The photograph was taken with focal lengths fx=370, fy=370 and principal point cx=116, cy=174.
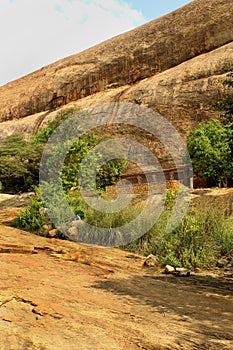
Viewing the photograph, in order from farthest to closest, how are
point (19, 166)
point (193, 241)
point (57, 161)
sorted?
point (19, 166), point (57, 161), point (193, 241)

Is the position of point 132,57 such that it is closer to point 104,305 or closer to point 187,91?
point 187,91

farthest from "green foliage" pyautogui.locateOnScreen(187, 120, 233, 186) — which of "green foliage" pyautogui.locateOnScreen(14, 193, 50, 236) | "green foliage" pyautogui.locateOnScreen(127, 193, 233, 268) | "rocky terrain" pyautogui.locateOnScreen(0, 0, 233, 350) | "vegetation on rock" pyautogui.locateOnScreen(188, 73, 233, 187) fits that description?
"green foliage" pyautogui.locateOnScreen(14, 193, 50, 236)

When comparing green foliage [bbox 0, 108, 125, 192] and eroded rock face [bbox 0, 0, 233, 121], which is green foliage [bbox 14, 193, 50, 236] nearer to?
green foliage [bbox 0, 108, 125, 192]

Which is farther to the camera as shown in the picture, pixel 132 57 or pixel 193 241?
pixel 132 57

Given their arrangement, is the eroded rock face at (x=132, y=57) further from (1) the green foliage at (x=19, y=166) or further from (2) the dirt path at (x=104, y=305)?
(2) the dirt path at (x=104, y=305)

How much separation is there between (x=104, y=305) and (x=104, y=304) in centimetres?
5

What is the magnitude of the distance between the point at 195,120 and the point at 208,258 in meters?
19.8

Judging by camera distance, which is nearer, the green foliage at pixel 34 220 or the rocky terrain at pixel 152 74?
the green foliage at pixel 34 220

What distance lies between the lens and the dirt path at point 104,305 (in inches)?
122

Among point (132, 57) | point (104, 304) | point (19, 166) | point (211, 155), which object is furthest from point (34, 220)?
point (132, 57)

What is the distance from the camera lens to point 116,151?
70.7 ft

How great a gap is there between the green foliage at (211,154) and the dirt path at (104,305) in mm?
12916

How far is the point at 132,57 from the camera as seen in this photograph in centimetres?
3597

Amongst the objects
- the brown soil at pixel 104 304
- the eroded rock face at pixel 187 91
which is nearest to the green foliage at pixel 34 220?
the brown soil at pixel 104 304
